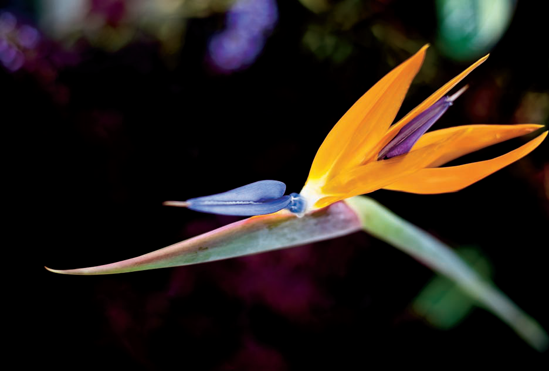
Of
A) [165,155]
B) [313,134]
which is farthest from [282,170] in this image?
[165,155]

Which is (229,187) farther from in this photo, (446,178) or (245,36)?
(446,178)

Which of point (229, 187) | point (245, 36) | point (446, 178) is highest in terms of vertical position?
point (245, 36)

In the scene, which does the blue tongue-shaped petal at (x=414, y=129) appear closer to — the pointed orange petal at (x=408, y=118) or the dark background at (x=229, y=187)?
the pointed orange petal at (x=408, y=118)

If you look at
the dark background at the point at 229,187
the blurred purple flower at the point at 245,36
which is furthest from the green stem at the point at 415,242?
the blurred purple flower at the point at 245,36

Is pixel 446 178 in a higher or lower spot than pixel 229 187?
lower

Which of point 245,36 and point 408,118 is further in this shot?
point 245,36

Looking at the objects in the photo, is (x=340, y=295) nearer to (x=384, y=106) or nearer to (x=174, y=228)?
(x=174, y=228)

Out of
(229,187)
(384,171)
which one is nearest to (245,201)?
(384,171)
